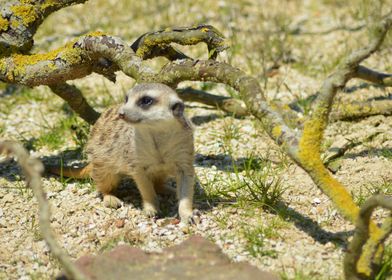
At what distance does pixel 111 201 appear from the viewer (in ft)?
13.2

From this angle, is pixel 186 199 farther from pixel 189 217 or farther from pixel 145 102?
pixel 145 102

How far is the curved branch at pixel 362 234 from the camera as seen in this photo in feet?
8.72

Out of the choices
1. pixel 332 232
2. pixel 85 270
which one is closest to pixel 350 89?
pixel 332 232

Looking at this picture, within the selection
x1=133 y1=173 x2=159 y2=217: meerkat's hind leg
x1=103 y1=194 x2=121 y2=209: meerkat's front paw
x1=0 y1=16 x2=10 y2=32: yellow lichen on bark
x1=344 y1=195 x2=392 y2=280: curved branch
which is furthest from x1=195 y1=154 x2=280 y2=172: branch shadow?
x1=0 y1=16 x2=10 y2=32: yellow lichen on bark

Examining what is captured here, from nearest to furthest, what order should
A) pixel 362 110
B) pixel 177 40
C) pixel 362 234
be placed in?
pixel 362 234 → pixel 177 40 → pixel 362 110

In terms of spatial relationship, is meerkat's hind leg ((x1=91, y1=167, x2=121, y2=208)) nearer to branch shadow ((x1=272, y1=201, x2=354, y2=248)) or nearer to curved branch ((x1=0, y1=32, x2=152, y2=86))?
curved branch ((x1=0, y1=32, x2=152, y2=86))

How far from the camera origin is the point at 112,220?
3.79 m

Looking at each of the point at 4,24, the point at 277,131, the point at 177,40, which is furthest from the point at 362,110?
the point at 4,24

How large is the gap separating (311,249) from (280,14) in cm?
402

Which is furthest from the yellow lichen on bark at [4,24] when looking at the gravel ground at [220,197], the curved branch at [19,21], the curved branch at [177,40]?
the gravel ground at [220,197]

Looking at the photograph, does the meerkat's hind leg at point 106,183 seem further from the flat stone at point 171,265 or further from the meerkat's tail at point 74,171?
the flat stone at point 171,265

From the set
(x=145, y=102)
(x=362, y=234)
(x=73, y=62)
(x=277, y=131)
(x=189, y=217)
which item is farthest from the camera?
(x=73, y=62)

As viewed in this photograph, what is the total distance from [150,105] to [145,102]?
35mm

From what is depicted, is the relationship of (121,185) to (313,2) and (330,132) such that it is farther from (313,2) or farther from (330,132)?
(313,2)
